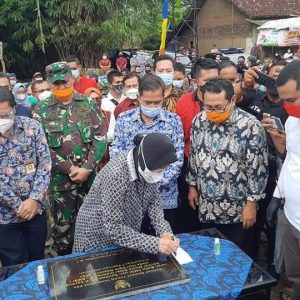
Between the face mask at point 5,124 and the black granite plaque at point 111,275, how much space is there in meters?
1.03

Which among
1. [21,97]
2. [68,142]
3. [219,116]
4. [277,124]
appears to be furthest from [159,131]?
[21,97]

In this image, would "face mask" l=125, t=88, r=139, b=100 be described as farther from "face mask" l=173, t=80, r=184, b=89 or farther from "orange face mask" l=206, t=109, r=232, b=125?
"orange face mask" l=206, t=109, r=232, b=125

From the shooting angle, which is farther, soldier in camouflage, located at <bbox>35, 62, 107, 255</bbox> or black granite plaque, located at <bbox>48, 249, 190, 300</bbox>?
soldier in camouflage, located at <bbox>35, 62, 107, 255</bbox>

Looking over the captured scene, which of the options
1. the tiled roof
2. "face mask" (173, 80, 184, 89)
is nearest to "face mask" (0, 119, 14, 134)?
"face mask" (173, 80, 184, 89)

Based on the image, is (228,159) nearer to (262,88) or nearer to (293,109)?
(293,109)

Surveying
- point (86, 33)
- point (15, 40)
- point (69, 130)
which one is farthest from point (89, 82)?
point (15, 40)

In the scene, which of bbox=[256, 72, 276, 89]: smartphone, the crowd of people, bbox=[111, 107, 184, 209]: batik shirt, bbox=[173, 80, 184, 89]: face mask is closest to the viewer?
the crowd of people

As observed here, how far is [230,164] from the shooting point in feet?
10.1

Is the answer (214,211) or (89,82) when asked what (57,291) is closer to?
(214,211)

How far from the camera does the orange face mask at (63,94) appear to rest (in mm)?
A: 3621

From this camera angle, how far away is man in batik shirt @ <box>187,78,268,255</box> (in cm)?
304

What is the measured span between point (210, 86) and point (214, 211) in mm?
981

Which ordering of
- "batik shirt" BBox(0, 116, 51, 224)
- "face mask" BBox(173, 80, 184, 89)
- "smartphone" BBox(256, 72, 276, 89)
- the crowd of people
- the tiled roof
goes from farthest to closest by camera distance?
the tiled roof < "face mask" BBox(173, 80, 184, 89) < "smartphone" BBox(256, 72, 276, 89) < "batik shirt" BBox(0, 116, 51, 224) < the crowd of people

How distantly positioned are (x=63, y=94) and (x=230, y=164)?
63.7 inches
